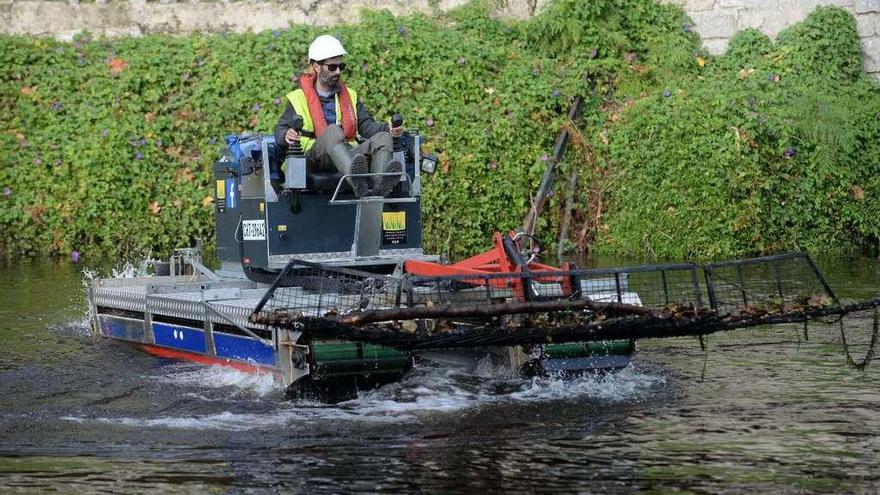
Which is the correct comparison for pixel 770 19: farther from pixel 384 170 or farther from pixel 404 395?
pixel 404 395

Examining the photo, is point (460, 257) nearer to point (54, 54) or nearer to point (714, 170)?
point (714, 170)

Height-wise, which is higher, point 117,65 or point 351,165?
point 117,65

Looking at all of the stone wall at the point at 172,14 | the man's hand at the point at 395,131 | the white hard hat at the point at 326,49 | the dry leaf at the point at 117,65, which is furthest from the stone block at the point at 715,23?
the white hard hat at the point at 326,49

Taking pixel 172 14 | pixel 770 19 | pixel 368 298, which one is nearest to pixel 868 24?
pixel 770 19

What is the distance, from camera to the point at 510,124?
2017 centimetres

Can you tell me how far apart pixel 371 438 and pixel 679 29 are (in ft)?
40.9

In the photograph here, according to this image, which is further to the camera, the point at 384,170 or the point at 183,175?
the point at 183,175

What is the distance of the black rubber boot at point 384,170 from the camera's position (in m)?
12.6

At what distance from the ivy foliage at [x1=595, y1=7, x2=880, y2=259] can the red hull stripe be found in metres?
7.40

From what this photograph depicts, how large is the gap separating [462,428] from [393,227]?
316cm

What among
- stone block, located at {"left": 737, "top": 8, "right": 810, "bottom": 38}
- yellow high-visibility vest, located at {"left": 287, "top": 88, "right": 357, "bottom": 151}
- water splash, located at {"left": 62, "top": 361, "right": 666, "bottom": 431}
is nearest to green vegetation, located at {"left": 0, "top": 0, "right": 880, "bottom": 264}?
stone block, located at {"left": 737, "top": 8, "right": 810, "bottom": 38}

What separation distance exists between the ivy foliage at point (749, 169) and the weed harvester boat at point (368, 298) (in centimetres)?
377

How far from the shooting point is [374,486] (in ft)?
29.5

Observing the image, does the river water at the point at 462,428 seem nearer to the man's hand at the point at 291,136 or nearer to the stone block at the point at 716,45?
the man's hand at the point at 291,136
